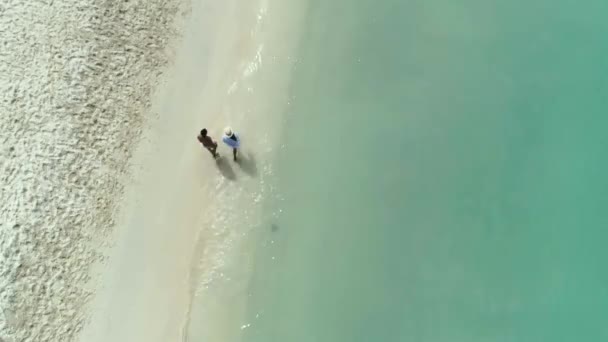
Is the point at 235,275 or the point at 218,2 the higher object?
the point at 218,2

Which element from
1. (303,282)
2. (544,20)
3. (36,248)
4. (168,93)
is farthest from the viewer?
(544,20)

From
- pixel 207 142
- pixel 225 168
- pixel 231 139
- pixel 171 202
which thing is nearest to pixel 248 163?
pixel 225 168

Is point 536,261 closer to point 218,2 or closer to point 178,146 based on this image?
point 178,146

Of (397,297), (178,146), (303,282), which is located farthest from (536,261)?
(178,146)

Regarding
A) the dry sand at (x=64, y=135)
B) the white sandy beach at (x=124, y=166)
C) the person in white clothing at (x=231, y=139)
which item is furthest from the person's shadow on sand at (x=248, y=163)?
the dry sand at (x=64, y=135)

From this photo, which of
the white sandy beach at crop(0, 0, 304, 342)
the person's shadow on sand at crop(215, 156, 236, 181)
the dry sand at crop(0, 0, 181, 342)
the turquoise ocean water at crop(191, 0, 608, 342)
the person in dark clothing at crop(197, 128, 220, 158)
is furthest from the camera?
the person's shadow on sand at crop(215, 156, 236, 181)

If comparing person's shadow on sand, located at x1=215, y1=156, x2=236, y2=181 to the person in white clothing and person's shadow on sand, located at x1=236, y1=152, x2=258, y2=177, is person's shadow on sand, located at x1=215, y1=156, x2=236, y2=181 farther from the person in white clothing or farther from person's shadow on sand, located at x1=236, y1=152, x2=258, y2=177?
the person in white clothing

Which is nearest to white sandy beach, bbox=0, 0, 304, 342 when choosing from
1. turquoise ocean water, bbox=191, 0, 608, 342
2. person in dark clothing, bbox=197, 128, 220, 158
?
person in dark clothing, bbox=197, 128, 220, 158
